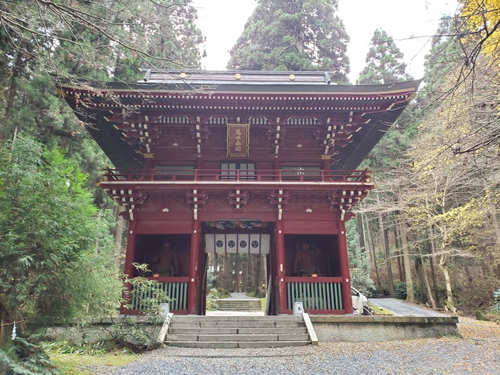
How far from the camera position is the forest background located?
4484mm

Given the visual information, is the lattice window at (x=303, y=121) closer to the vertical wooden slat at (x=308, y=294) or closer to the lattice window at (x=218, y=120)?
the lattice window at (x=218, y=120)

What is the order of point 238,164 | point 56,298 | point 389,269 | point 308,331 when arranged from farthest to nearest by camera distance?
point 389,269 < point 238,164 < point 308,331 < point 56,298

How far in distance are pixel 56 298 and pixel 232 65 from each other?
80.7 feet

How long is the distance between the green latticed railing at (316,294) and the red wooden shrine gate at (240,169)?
31 millimetres

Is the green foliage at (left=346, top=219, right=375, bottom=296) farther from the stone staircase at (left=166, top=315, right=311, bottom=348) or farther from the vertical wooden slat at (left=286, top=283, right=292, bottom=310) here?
the stone staircase at (left=166, top=315, right=311, bottom=348)

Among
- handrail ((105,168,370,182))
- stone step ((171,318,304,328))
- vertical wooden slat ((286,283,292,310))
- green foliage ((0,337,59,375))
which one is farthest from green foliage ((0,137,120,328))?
vertical wooden slat ((286,283,292,310))

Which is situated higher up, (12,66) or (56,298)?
(12,66)

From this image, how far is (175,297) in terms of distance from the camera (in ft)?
31.8

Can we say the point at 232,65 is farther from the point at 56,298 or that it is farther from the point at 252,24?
the point at 56,298

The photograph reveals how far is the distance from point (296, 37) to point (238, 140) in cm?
1610

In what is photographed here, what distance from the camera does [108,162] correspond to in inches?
623

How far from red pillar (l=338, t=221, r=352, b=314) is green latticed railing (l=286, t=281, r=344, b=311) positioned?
0.50 feet

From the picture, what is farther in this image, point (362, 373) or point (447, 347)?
point (447, 347)

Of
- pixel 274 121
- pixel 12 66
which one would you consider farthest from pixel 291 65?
pixel 12 66
